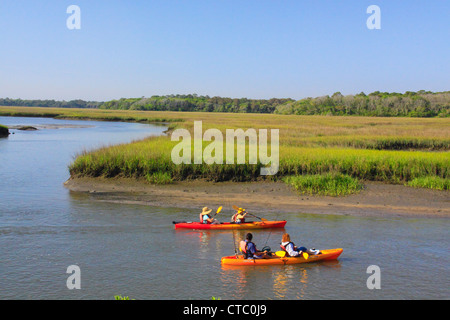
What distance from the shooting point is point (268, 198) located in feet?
72.0

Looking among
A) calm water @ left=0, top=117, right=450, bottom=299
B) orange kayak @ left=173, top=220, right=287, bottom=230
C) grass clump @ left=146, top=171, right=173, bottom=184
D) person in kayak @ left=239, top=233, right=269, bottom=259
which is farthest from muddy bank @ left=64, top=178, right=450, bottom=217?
person in kayak @ left=239, top=233, right=269, bottom=259

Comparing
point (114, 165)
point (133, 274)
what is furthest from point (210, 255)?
point (114, 165)

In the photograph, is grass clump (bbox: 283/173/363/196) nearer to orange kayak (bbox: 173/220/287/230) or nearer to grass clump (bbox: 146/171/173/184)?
orange kayak (bbox: 173/220/287/230)

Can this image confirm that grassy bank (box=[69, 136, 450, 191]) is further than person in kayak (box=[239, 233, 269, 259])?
Yes

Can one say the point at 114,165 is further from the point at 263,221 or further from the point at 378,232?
the point at 378,232

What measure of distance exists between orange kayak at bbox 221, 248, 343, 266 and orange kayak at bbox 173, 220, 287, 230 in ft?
11.5

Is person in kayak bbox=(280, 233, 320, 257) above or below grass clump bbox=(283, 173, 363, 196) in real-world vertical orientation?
below

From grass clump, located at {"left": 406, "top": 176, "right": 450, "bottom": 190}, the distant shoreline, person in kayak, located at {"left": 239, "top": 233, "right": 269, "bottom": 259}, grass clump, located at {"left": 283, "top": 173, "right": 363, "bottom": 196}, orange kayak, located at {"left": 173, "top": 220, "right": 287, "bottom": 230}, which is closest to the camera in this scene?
person in kayak, located at {"left": 239, "top": 233, "right": 269, "bottom": 259}

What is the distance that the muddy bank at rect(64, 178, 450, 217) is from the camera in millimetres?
20328

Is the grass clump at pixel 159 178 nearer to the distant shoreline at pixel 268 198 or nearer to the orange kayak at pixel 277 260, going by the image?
the distant shoreline at pixel 268 198

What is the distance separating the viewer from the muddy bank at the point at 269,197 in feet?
66.7

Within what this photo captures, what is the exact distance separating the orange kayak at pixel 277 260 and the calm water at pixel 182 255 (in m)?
0.18

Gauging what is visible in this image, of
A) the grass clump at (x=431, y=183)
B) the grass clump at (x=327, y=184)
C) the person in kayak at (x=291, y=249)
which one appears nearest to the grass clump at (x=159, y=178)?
the grass clump at (x=327, y=184)
